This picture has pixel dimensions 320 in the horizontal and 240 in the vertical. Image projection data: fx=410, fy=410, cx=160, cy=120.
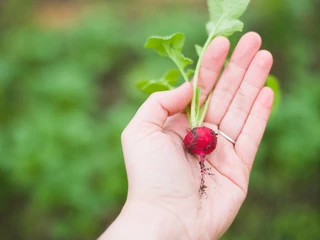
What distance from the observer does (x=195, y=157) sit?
7.22 ft

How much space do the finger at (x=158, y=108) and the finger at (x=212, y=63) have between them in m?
0.32

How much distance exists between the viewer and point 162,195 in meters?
1.93

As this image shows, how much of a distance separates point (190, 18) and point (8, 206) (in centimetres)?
289

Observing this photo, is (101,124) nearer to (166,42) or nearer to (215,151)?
(166,42)

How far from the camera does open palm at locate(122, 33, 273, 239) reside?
194cm

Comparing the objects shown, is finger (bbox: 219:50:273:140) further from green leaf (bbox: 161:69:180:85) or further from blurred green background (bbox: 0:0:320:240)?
blurred green background (bbox: 0:0:320:240)

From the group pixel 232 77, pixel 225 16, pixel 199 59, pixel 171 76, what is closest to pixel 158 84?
pixel 171 76

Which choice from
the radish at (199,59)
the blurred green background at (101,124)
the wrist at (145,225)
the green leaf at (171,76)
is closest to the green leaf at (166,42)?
the radish at (199,59)

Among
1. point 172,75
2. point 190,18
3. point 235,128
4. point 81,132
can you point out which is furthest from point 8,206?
point 190,18

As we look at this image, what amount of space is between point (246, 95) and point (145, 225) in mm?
994

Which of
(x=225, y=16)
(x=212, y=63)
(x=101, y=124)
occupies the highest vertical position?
(x=225, y=16)

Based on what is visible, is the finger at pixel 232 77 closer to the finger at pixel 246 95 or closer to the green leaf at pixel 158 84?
the finger at pixel 246 95

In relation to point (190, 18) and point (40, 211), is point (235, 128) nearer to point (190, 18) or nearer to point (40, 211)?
point (40, 211)

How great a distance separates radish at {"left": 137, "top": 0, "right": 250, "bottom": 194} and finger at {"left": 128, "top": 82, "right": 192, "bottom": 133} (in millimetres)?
163
